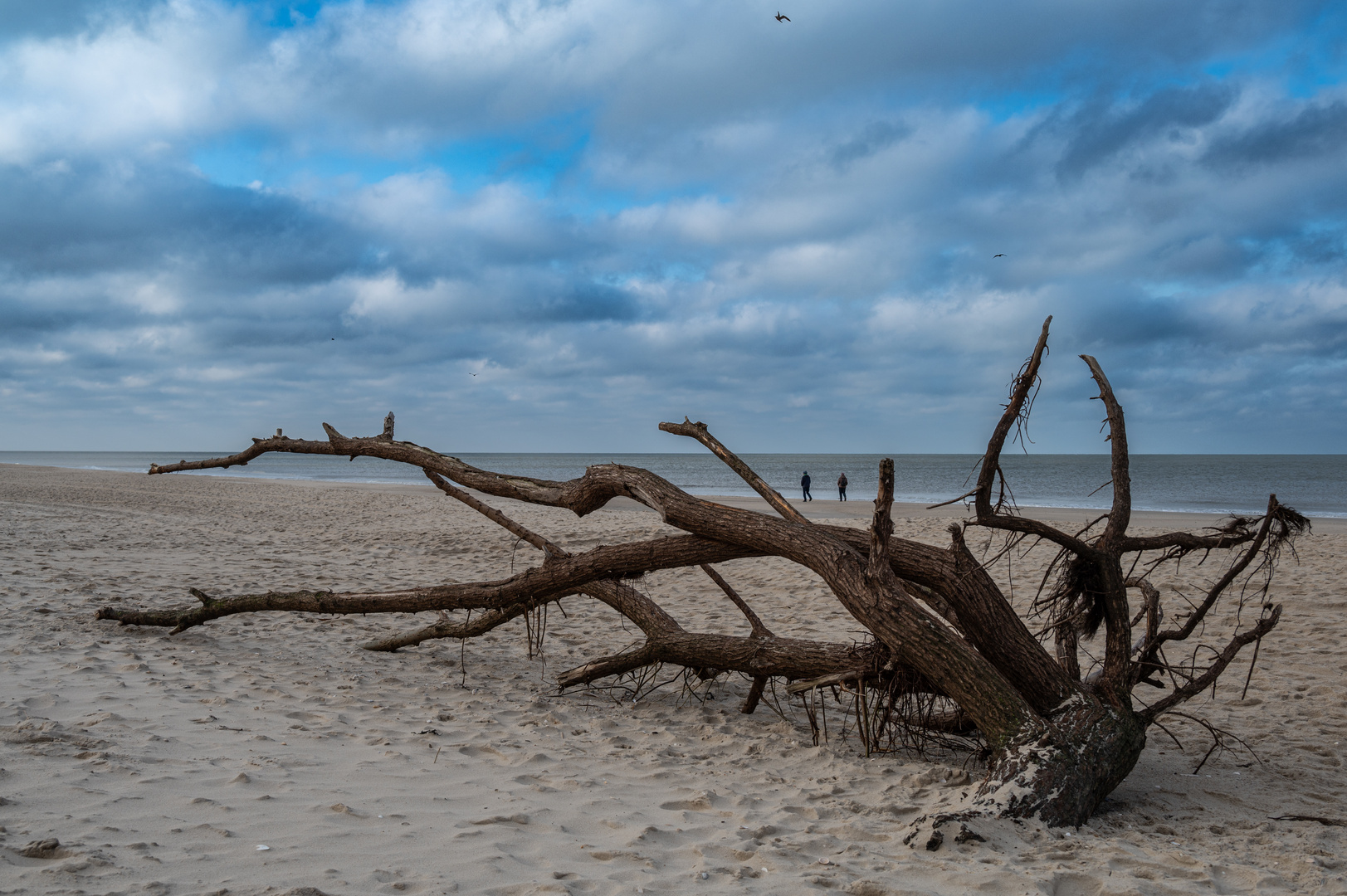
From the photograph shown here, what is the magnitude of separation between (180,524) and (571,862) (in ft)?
48.2

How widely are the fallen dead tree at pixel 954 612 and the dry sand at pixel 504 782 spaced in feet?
0.99

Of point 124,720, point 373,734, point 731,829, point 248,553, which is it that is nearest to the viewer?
point 731,829

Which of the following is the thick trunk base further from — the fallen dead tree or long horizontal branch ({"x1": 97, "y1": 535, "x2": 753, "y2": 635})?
long horizontal branch ({"x1": 97, "y1": 535, "x2": 753, "y2": 635})

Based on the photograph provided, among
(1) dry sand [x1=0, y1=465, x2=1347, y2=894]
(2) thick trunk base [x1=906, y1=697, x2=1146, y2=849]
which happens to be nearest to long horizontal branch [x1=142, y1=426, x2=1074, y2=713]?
(2) thick trunk base [x1=906, y1=697, x2=1146, y2=849]

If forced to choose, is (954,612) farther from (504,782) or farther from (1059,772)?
(504,782)

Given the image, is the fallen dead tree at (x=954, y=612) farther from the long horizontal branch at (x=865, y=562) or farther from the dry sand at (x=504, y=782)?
the dry sand at (x=504, y=782)

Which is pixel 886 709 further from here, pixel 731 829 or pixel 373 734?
pixel 373 734

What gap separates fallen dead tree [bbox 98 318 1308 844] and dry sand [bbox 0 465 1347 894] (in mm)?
301

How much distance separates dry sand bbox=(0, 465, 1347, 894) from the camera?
2699mm

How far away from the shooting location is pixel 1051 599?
14.2 ft

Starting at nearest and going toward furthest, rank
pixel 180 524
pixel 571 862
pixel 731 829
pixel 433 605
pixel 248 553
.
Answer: pixel 571 862
pixel 731 829
pixel 433 605
pixel 248 553
pixel 180 524

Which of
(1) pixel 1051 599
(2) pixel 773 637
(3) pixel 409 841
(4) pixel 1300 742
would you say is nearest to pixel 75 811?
(3) pixel 409 841

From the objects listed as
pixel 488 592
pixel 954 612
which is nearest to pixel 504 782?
pixel 488 592

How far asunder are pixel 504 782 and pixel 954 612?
8.19 feet
